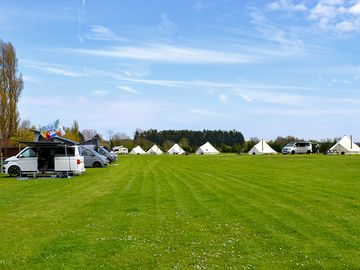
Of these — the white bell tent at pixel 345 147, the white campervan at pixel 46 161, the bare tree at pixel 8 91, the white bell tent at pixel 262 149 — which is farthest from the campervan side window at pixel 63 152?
the white bell tent at pixel 262 149

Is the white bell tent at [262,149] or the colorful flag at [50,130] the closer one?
the colorful flag at [50,130]

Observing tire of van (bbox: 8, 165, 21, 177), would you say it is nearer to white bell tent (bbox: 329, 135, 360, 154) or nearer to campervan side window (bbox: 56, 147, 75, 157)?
campervan side window (bbox: 56, 147, 75, 157)

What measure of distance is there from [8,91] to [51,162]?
26.6 m

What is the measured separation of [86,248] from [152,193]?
317 inches

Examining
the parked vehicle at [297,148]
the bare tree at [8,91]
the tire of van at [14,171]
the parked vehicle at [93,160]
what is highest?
the bare tree at [8,91]

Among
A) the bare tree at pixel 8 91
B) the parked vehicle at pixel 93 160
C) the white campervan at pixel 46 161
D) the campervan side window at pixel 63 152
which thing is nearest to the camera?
the white campervan at pixel 46 161

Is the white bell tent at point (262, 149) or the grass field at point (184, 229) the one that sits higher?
the white bell tent at point (262, 149)

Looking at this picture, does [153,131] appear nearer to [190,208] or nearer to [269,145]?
[269,145]

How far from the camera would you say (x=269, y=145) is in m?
88.3

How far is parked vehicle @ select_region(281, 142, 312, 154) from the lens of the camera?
7050 cm

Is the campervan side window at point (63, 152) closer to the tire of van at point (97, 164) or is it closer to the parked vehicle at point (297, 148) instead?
the tire of van at point (97, 164)

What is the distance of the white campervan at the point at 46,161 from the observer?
25312 millimetres

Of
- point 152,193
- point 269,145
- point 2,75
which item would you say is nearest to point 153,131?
point 269,145

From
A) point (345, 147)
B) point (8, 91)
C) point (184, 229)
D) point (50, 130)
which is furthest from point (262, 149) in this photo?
point (184, 229)
